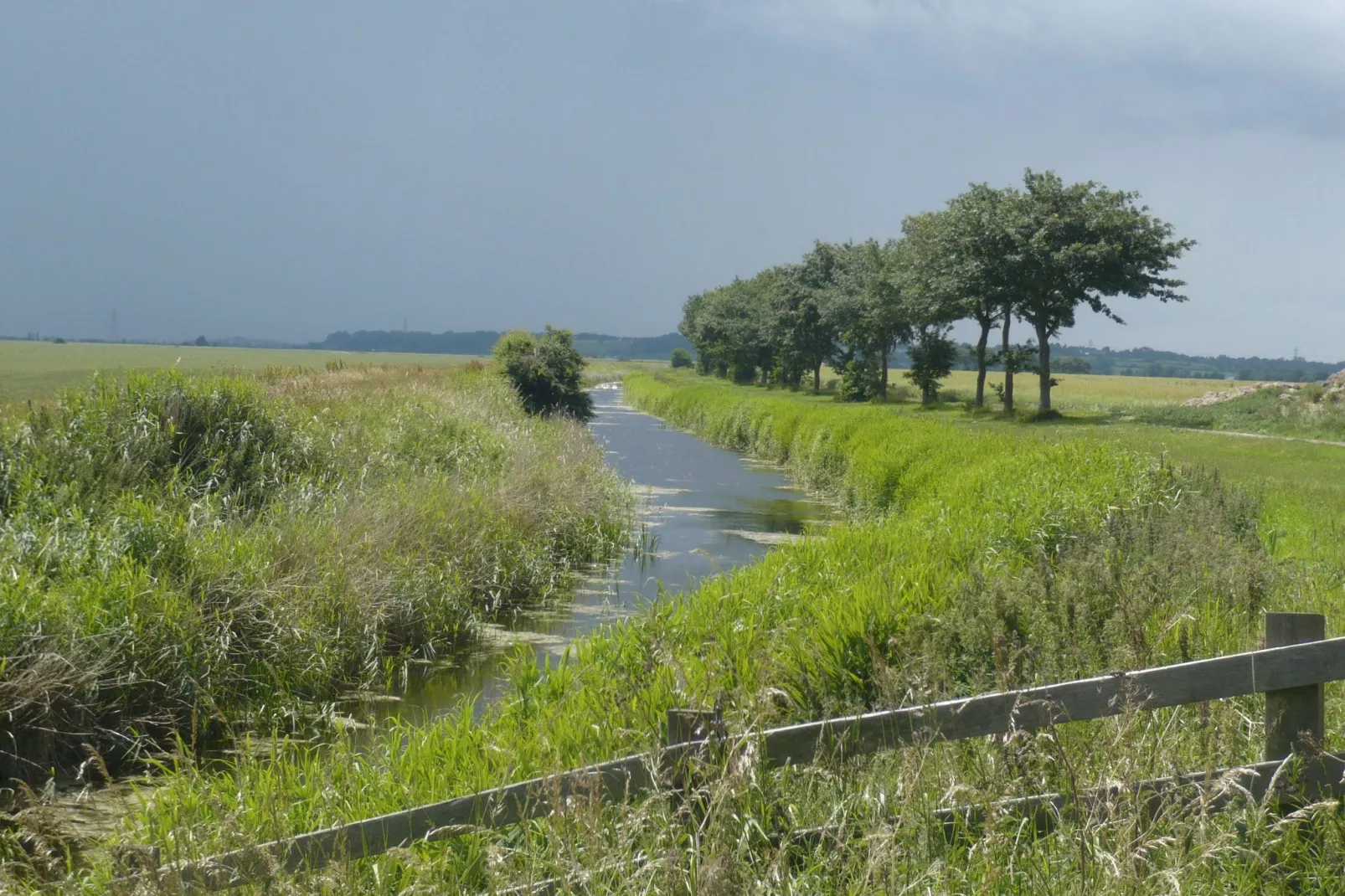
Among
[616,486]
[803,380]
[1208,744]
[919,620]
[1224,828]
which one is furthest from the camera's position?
[803,380]

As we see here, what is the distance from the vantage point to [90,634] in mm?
7371

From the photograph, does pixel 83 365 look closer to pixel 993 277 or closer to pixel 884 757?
pixel 993 277

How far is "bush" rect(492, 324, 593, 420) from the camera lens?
3444 centimetres

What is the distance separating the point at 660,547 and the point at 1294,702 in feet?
41.4

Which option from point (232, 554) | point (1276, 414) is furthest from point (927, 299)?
point (232, 554)

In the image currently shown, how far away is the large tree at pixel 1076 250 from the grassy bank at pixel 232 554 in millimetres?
26845

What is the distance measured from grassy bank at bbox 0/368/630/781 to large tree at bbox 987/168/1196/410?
2685 cm

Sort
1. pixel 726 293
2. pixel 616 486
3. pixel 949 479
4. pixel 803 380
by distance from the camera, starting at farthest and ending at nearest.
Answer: pixel 726 293 < pixel 803 380 < pixel 616 486 < pixel 949 479

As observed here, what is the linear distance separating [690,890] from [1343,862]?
260 cm

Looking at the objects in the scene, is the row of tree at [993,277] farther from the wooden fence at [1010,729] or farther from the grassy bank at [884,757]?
the wooden fence at [1010,729]

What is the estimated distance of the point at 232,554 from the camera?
29.8ft

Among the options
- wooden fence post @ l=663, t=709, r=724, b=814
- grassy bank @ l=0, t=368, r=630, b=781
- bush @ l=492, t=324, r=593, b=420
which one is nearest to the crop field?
grassy bank @ l=0, t=368, r=630, b=781

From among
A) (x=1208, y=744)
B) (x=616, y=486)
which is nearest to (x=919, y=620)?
(x=1208, y=744)

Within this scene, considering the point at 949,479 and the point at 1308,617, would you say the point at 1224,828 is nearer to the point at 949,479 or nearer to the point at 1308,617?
the point at 1308,617
